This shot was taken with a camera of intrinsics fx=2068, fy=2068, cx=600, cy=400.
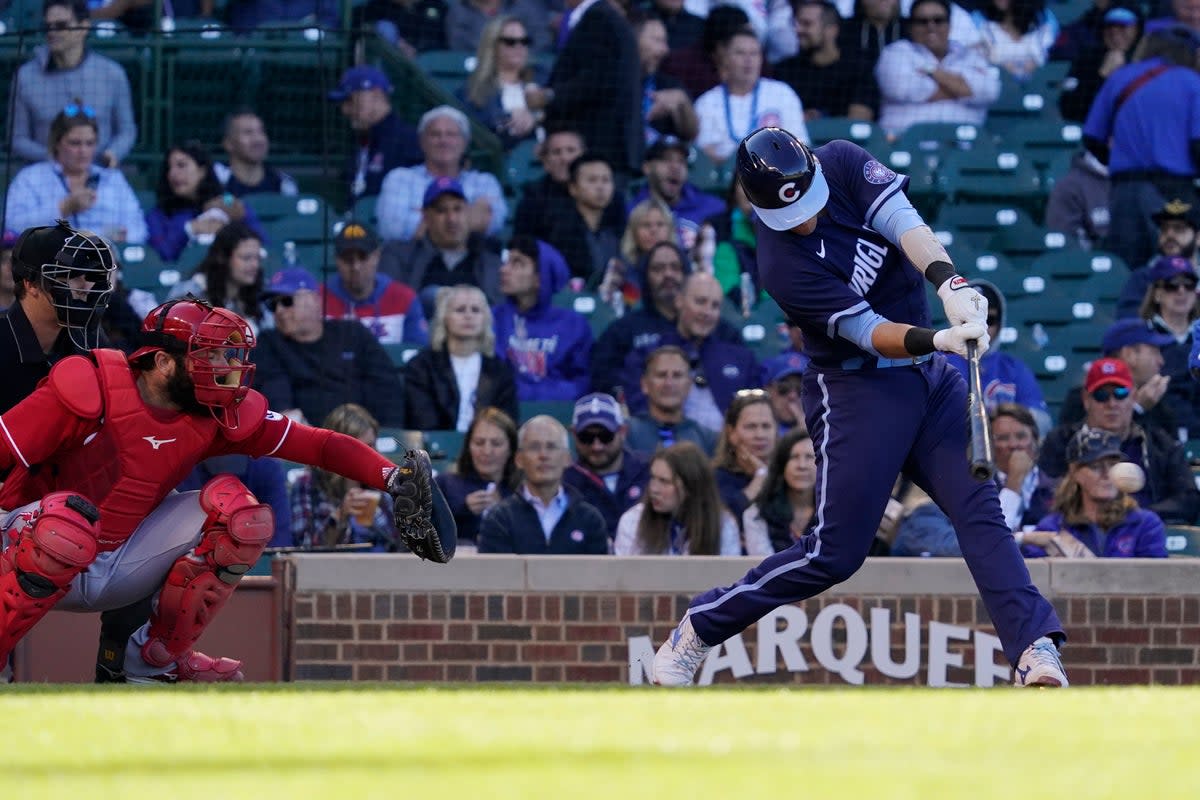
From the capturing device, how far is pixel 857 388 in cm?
633

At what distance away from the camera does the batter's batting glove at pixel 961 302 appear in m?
6.01

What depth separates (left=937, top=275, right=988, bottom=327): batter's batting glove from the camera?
6008 mm

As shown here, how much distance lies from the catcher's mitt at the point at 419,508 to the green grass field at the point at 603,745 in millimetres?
1148

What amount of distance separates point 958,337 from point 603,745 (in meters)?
2.32

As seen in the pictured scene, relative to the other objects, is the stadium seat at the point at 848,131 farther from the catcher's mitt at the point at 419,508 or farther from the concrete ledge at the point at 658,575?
the catcher's mitt at the point at 419,508

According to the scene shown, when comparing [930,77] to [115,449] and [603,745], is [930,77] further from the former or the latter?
[603,745]

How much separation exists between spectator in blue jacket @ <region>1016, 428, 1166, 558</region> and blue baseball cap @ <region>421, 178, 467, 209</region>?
4.04 metres

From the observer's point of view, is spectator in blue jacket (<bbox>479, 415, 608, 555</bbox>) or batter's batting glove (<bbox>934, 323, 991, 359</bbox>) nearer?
batter's batting glove (<bbox>934, 323, 991, 359</bbox>)

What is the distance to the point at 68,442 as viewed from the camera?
6.24 m

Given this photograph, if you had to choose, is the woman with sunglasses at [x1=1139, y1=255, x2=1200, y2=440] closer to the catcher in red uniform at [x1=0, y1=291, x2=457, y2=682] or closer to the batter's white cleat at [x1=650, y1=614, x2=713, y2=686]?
the batter's white cleat at [x1=650, y1=614, x2=713, y2=686]

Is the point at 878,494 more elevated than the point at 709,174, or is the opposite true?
the point at 709,174

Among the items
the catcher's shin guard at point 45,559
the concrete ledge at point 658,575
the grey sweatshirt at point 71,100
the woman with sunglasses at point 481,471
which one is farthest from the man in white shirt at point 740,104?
the catcher's shin guard at point 45,559

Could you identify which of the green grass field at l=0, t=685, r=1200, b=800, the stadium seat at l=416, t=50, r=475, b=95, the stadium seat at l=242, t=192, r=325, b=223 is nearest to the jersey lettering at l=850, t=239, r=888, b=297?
the green grass field at l=0, t=685, r=1200, b=800

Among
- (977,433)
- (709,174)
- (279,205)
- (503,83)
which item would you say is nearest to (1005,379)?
(709,174)
